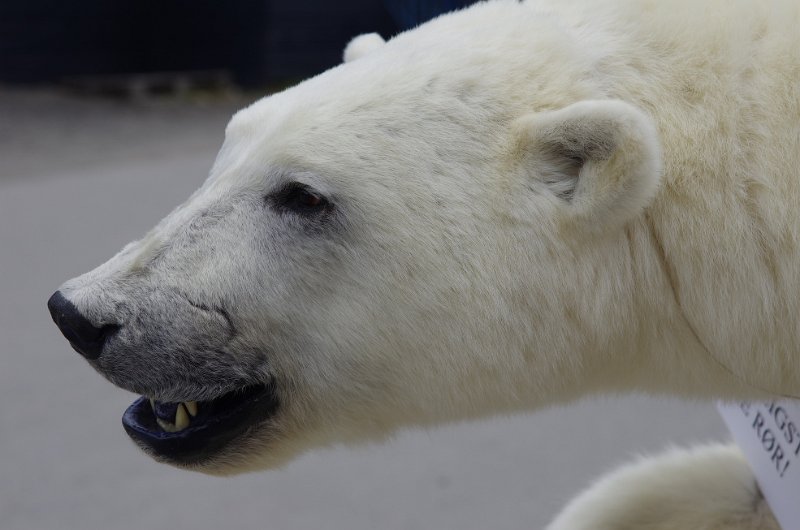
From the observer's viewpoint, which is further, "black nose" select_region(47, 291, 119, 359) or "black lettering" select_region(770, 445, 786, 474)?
"black lettering" select_region(770, 445, 786, 474)

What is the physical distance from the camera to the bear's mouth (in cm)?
122

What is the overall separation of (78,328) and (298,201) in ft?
0.94

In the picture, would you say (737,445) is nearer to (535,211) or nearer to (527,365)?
(527,365)

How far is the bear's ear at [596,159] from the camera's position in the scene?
104 cm

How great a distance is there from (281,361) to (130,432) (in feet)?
0.71

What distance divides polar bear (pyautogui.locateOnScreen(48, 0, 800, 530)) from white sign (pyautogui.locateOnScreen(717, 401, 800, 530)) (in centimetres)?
18

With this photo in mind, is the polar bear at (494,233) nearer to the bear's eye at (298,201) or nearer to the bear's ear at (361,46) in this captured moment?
the bear's eye at (298,201)

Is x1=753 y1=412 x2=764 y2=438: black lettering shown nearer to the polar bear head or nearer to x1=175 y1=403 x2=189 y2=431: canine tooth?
the polar bear head

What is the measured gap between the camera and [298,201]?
117 cm

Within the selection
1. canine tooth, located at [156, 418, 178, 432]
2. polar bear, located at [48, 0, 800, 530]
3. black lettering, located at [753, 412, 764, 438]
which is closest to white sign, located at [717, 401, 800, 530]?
black lettering, located at [753, 412, 764, 438]

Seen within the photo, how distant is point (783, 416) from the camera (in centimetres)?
136

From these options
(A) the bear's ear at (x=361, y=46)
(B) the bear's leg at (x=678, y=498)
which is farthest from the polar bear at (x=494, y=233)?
(B) the bear's leg at (x=678, y=498)

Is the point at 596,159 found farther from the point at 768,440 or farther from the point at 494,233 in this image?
the point at 768,440

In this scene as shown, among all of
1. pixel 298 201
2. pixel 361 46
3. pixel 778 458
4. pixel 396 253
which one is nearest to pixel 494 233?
pixel 396 253
